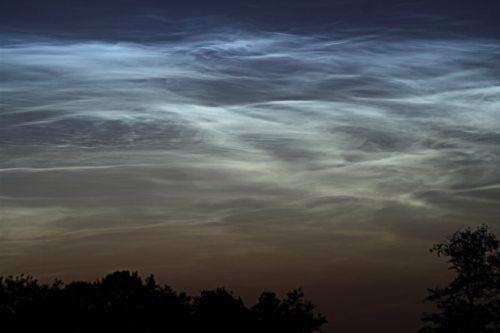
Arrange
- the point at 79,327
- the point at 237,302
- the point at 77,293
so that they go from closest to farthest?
1. the point at 79,327
2. the point at 77,293
3. the point at 237,302

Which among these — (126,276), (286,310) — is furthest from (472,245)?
(126,276)

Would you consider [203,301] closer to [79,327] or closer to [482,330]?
[79,327]

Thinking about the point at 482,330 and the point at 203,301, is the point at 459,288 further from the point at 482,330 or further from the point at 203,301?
the point at 203,301

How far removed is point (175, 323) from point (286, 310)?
451 inches

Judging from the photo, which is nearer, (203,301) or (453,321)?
(453,321)

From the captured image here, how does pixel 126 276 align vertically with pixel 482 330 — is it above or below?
above

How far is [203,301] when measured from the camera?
8419cm

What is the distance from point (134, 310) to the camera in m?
79.5

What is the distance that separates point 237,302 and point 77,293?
15.6 m

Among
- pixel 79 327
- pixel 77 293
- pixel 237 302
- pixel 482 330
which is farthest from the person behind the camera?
pixel 237 302

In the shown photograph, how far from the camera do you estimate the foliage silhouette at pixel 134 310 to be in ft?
243

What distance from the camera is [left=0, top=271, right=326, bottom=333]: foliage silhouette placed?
74125mm

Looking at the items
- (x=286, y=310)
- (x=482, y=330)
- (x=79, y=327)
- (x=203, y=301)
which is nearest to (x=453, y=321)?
(x=482, y=330)

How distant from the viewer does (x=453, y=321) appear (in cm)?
6931
